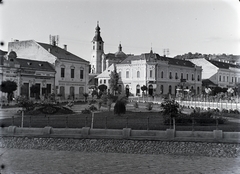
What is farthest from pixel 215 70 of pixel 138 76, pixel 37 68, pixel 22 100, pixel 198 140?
pixel 198 140

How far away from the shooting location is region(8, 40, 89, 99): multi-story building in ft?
146

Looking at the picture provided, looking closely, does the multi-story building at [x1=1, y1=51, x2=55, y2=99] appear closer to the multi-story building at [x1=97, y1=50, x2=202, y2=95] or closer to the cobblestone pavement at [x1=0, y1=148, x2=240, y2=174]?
the multi-story building at [x1=97, y1=50, x2=202, y2=95]

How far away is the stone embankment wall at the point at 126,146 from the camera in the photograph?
14497 mm

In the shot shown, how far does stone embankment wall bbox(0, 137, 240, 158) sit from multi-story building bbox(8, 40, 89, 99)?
26.9m

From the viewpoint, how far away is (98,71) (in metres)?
87.7

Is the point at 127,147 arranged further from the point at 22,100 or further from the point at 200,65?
the point at 200,65

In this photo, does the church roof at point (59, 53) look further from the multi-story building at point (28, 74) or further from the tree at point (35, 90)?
the tree at point (35, 90)

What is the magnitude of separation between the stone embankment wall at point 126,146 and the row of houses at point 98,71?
332 inches

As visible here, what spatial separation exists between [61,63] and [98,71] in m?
42.7

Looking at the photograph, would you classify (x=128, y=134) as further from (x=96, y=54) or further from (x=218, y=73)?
(x=96, y=54)

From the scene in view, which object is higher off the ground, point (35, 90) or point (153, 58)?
point (153, 58)

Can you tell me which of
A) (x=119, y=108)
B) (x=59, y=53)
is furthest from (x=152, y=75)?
(x=119, y=108)

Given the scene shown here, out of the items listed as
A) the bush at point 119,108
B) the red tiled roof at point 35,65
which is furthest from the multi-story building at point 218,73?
the bush at point 119,108

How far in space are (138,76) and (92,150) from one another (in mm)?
43732
